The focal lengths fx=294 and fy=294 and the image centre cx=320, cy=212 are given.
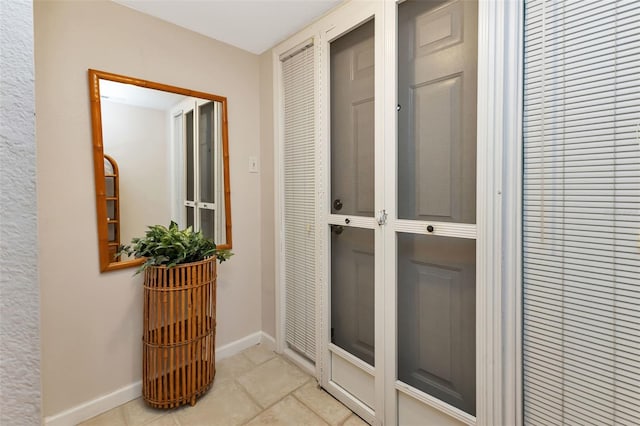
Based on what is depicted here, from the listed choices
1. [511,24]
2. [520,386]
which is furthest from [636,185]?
[520,386]

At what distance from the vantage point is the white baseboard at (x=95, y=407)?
5.13 feet

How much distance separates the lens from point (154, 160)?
192 cm

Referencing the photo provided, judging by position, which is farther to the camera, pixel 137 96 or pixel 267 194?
pixel 267 194

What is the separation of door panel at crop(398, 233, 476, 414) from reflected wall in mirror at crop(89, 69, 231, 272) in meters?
1.39

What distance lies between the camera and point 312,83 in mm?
1916

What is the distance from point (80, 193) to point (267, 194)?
116 cm

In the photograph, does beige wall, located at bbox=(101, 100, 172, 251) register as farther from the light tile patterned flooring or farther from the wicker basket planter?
the light tile patterned flooring

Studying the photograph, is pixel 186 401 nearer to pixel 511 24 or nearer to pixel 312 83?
pixel 312 83

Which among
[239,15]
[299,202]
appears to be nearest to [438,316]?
[299,202]

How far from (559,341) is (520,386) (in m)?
0.24

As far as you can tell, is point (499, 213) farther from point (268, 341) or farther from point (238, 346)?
point (238, 346)

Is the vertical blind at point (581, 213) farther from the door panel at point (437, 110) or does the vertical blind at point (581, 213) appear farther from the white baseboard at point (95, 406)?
the white baseboard at point (95, 406)

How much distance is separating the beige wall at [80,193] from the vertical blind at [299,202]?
28.3 inches

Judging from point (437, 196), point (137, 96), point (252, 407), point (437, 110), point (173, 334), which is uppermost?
point (137, 96)
